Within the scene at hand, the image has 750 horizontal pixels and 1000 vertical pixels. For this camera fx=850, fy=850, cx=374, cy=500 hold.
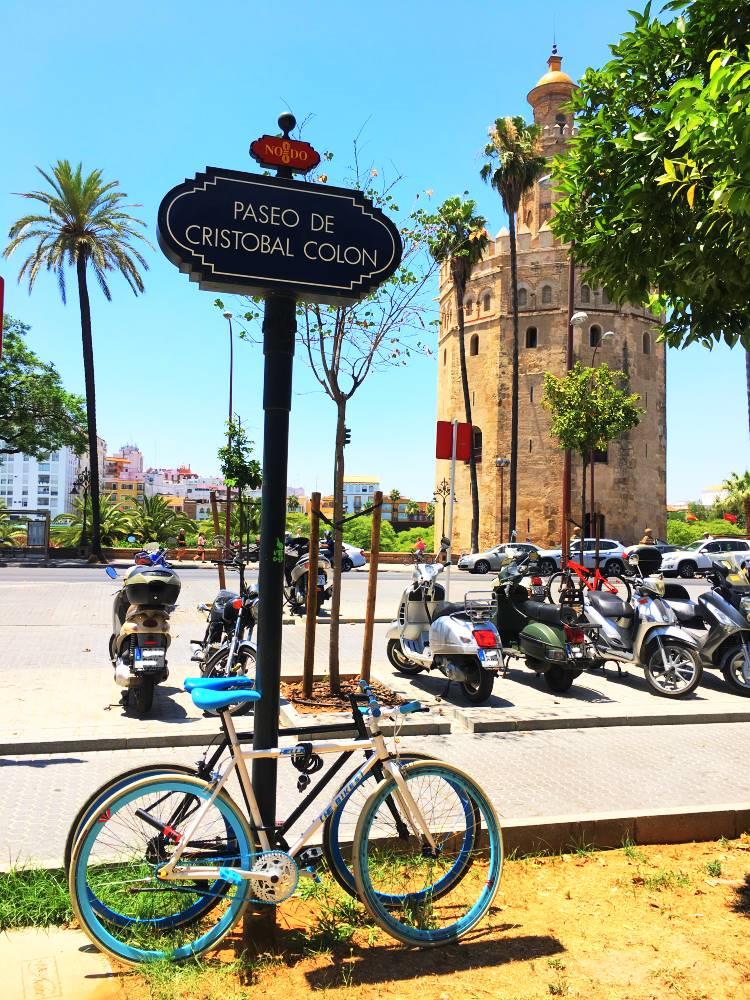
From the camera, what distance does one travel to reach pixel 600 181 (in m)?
4.71

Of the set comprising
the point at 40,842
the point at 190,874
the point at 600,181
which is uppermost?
the point at 600,181

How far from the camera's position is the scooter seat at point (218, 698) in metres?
3.21

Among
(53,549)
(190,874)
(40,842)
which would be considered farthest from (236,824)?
(53,549)

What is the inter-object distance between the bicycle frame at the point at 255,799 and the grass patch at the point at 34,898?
0.59m

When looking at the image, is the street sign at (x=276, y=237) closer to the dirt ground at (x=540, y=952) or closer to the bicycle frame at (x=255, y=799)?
the bicycle frame at (x=255, y=799)

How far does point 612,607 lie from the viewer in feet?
30.6

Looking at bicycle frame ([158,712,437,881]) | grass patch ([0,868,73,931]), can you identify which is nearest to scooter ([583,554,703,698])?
bicycle frame ([158,712,437,881])

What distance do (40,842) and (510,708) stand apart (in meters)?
4.52

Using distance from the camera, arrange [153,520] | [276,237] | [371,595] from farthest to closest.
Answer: [153,520] < [371,595] < [276,237]

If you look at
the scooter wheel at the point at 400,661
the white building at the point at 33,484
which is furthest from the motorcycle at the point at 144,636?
the white building at the point at 33,484

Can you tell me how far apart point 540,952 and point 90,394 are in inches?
1253

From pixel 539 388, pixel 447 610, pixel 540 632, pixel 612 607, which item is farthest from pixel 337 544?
pixel 539 388

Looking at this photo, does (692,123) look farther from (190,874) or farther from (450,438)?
(450,438)

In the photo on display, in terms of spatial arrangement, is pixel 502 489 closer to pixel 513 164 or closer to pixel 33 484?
pixel 513 164
